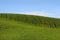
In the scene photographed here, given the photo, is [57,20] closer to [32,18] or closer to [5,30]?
[32,18]

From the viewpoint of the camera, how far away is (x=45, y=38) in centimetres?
3131

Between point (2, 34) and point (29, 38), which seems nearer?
point (29, 38)

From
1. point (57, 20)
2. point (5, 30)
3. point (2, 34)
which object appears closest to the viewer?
point (2, 34)

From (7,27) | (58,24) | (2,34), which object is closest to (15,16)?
(58,24)

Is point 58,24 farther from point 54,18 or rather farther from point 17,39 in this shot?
point 17,39

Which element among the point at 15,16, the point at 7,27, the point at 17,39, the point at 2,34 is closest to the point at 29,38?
the point at 17,39

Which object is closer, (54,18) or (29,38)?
(29,38)

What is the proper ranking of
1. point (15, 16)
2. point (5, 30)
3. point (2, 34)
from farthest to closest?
point (15, 16) → point (5, 30) → point (2, 34)

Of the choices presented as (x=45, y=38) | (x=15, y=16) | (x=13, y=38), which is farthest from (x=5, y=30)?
(x=15, y=16)

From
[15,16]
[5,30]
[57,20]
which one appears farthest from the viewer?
[57,20]

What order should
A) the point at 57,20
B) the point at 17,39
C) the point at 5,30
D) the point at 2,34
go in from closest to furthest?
the point at 17,39 → the point at 2,34 → the point at 5,30 → the point at 57,20

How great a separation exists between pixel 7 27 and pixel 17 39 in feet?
27.8

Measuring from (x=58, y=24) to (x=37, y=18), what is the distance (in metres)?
7.47

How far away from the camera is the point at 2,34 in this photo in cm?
3319
